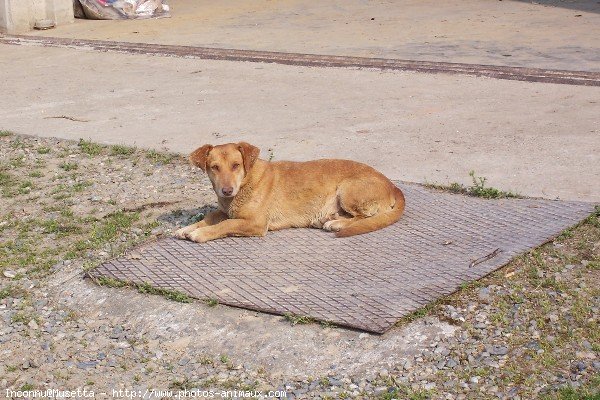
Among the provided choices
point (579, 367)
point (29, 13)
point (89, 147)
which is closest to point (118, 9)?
point (29, 13)

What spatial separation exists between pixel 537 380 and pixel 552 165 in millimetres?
Answer: 2906

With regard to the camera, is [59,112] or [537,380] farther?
[59,112]

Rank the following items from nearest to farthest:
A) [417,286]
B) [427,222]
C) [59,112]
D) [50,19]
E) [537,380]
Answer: [537,380] < [417,286] < [427,222] < [59,112] < [50,19]

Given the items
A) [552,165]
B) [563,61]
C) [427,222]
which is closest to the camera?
[427,222]

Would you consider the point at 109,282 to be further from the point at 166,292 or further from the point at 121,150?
the point at 121,150

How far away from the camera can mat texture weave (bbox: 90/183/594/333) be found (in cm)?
459

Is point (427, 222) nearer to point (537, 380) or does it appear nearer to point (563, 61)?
point (537, 380)

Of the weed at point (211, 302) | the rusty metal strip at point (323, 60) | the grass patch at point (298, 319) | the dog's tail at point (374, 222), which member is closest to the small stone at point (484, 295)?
the grass patch at point (298, 319)

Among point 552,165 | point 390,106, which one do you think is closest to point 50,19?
point 390,106

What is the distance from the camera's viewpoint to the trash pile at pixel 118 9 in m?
13.7

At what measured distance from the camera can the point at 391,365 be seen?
4078 mm

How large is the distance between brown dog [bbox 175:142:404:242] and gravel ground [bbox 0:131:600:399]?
476 millimetres

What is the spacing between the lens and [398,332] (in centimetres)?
430

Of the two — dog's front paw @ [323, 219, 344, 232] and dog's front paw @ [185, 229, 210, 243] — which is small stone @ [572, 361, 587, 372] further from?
dog's front paw @ [185, 229, 210, 243]
